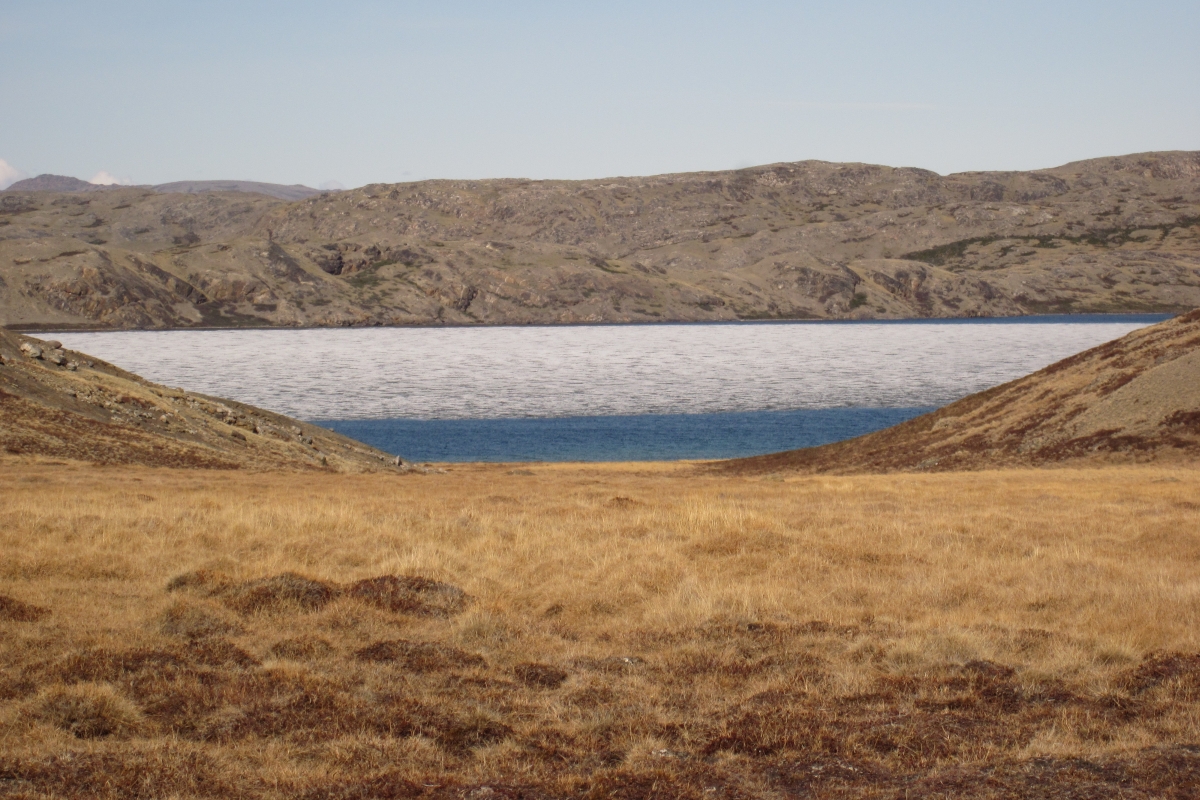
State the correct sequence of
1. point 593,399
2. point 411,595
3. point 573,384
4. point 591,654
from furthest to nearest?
point 573,384, point 593,399, point 411,595, point 591,654

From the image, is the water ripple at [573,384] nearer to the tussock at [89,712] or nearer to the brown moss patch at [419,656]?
the brown moss patch at [419,656]

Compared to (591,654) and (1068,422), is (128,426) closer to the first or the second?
(591,654)

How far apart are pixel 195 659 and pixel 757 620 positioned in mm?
7788

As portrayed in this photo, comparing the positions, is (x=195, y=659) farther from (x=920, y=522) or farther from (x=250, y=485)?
(x=250, y=485)

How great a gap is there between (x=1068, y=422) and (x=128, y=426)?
48837 mm

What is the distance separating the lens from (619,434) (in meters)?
102

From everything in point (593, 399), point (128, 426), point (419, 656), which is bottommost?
point (593, 399)

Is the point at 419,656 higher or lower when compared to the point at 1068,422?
lower

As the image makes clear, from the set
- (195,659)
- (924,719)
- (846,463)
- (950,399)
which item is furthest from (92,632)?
(950,399)

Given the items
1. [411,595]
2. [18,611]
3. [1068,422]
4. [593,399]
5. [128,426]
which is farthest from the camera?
[593,399]

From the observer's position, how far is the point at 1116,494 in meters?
31.2

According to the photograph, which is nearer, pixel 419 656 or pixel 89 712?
pixel 89 712

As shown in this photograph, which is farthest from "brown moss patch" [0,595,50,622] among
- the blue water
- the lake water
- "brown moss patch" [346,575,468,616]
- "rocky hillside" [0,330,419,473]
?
the lake water

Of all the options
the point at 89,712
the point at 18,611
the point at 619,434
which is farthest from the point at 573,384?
the point at 89,712
